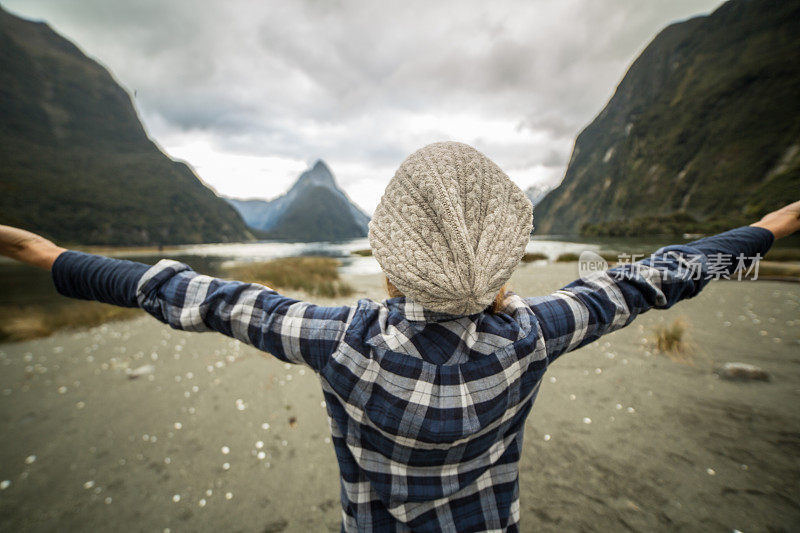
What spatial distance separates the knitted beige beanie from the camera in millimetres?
686

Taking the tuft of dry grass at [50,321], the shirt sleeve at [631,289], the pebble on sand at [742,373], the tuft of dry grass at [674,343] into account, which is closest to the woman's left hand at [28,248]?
the shirt sleeve at [631,289]

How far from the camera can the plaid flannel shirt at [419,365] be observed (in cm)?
79

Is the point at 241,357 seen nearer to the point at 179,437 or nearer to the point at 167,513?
the point at 179,437

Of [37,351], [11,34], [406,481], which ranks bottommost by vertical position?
[37,351]

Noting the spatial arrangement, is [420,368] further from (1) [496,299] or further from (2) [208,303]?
(2) [208,303]

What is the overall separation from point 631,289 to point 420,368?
0.94 m

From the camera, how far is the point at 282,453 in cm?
300

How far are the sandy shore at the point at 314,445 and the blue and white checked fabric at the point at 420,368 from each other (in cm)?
194

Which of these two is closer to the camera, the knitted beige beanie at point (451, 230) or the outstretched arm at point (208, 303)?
the knitted beige beanie at point (451, 230)

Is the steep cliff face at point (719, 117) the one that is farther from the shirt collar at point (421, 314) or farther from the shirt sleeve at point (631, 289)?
the shirt collar at point (421, 314)

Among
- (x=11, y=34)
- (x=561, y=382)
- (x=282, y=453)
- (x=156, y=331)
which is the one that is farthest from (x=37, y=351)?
(x=11, y=34)

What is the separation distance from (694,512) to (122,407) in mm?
6470

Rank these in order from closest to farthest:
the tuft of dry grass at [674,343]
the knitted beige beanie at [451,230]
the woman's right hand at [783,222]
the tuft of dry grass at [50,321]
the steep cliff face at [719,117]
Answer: the knitted beige beanie at [451,230]
the woman's right hand at [783,222]
the steep cliff face at [719,117]
the tuft of dry grass at [674,343]
the tuft of dry grass at [50,321]

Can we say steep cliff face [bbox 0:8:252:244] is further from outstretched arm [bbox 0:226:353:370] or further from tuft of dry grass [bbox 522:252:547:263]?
tuft of dry grass [bbox 522:252:547:263]
